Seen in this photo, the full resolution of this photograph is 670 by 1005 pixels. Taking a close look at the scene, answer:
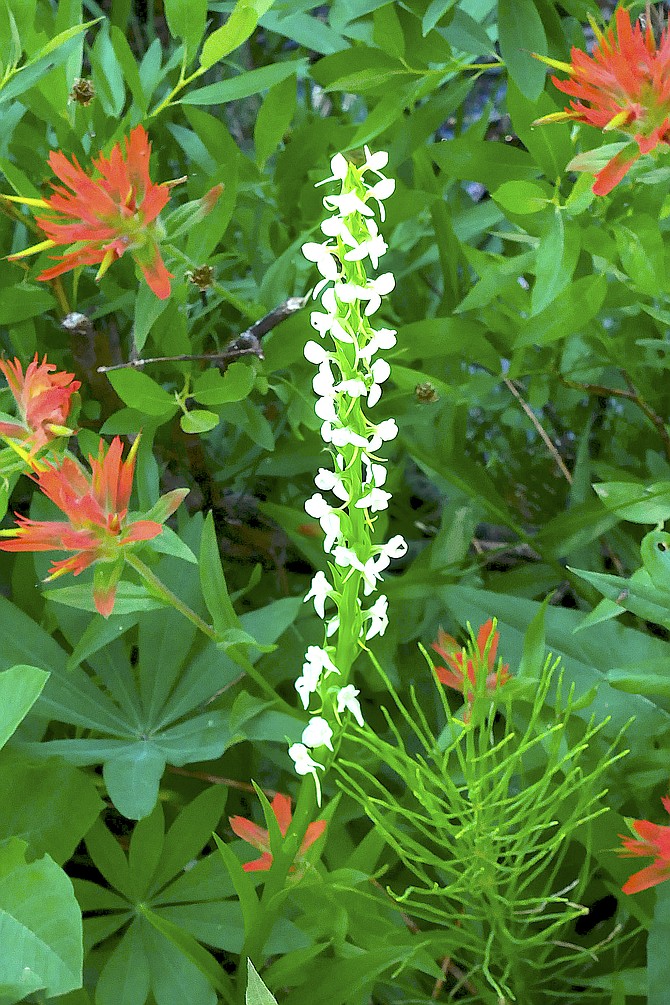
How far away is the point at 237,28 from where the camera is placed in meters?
0.44

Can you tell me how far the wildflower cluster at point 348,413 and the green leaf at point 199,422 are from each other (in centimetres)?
12

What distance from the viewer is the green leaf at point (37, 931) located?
0.35 meters

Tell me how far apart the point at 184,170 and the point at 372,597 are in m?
0.31

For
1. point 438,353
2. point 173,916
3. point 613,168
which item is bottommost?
point 173,916

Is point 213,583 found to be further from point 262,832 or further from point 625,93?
point 625,93

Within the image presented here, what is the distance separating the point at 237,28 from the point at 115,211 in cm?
10

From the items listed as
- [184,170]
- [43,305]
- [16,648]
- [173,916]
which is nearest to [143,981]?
[173,916]

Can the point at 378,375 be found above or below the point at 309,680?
above

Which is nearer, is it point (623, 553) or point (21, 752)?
point (21, 752)

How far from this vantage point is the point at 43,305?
50 centimetres

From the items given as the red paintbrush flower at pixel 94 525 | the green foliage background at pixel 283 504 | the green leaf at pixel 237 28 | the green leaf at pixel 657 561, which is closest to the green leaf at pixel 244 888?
the green foliage background at pixel 283 504

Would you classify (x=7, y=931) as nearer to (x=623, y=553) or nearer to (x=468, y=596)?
(x=468, y=596)

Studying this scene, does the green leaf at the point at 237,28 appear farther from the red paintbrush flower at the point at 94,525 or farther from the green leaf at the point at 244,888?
the green leaf at the point at 244,888

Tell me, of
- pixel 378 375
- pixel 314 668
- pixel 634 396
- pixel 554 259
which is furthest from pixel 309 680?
pixel 634 396
